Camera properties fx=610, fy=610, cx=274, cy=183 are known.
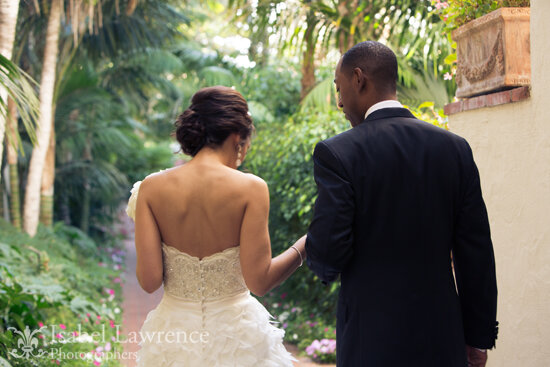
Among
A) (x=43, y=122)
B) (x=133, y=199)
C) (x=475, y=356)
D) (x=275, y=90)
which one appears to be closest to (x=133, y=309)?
(x=43, y=122)

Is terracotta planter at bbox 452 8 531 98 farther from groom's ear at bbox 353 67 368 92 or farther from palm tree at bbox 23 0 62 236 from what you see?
palm tree at bbox 23 0 62 236

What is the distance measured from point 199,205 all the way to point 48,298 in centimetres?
336

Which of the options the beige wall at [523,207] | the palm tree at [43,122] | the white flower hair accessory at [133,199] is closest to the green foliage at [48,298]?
the palm tree at [43,122]

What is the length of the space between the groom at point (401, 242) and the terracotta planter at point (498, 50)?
1393 mm

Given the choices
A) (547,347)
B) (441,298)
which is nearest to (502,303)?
(547,347)

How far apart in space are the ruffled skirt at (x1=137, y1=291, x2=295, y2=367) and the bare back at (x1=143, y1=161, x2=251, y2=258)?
0.26 meters

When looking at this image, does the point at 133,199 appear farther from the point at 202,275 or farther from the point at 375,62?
the point at 375,62

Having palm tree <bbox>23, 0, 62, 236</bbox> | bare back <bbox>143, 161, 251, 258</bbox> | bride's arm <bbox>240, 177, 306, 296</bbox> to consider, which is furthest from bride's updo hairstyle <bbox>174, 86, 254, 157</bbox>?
palm tree <bbox>23, 0, 62, 236</bbox>

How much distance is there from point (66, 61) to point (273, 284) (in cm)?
913

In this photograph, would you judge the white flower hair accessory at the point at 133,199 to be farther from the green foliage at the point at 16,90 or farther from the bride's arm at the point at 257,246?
the green foliage at the point at 16,90

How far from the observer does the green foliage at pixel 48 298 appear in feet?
15.4

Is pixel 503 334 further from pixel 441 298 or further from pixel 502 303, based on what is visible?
pixel 441 298

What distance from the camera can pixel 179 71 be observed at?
16156 mm

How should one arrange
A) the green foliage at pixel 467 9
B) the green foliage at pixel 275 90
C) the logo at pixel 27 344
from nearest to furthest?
the green foliage at pixel 467 9, the logo at pixel 27 344, the green foliage at pixel 275 90
